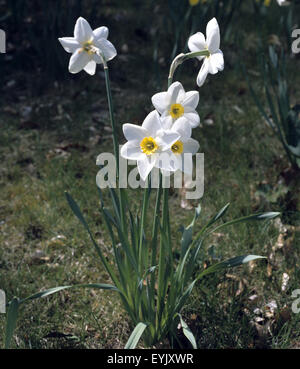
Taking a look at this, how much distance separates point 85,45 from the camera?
53.8 inches

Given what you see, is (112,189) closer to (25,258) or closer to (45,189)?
(25,258)

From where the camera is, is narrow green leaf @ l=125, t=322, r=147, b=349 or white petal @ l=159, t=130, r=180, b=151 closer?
white petal @ l=159, t=130, r=180, b=151

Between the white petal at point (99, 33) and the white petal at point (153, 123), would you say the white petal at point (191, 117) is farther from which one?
the white petal at point (99, 33)

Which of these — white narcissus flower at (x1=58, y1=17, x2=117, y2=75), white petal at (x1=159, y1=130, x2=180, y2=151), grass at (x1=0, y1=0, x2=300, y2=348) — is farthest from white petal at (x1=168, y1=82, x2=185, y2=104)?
grass at (x1=0, y1=0, x2=300, y2=348)

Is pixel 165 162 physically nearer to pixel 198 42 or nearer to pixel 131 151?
pixel 131 151

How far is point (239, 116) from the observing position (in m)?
3.20

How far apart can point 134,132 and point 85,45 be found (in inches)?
12.2

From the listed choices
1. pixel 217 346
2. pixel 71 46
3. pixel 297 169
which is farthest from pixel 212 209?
pixel 71 46

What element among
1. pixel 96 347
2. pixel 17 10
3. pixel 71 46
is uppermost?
pixel 17 10

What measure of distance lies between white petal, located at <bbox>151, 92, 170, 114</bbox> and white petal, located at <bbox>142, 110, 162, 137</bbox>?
0.10ft

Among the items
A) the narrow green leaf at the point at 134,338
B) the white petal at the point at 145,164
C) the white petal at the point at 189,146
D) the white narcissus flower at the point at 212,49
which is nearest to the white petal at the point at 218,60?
the white narcissus flower at the point at 212,49

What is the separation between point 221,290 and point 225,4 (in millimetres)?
2270

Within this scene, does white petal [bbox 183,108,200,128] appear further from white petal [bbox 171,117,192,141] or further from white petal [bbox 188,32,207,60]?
white petal [bbox 188,32,207,60]

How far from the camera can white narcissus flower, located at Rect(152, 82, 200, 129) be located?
130 centimetres
